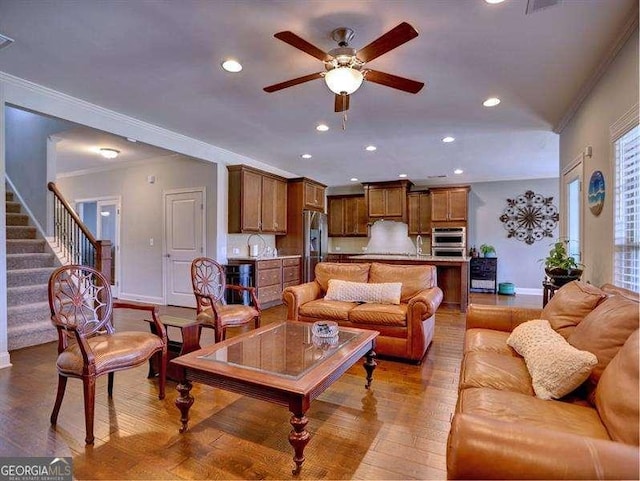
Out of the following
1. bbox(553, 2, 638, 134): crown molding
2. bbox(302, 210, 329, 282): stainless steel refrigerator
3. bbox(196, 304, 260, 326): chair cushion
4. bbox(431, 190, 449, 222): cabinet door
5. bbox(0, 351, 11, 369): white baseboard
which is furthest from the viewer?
bbox(431, 190, 449, 222): cabinet door

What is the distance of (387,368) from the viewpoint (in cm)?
316

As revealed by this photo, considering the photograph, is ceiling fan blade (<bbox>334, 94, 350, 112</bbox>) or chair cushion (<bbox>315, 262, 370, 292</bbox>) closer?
ceiling fan blade (<bbox>334, 94, 350, 112</bbox>)

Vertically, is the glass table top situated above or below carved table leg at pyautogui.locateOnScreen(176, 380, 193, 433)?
above

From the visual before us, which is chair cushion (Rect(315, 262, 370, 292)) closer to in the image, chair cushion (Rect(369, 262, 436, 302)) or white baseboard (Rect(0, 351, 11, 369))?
chair cushion (Rect(369, 262, 436, 302))

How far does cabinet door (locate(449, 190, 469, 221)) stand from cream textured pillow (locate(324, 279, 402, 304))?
15.0 ft

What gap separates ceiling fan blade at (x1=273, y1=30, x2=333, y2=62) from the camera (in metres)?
2.01

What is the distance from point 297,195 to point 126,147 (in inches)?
116

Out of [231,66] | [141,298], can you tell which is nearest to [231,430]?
[231,66]

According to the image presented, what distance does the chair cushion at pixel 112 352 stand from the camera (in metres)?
2.08

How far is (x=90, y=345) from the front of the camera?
2207 millimetres

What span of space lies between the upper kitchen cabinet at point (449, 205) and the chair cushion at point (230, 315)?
18.3 feet

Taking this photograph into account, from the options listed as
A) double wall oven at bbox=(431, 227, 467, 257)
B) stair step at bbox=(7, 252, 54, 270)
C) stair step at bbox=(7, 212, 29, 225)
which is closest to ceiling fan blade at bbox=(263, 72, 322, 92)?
stair step at bbox=(7, 252, 54, 270)

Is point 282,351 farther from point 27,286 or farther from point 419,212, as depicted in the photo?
point 419,212

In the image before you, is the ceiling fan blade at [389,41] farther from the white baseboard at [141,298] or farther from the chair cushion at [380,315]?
the white baseboard at [141,298]
